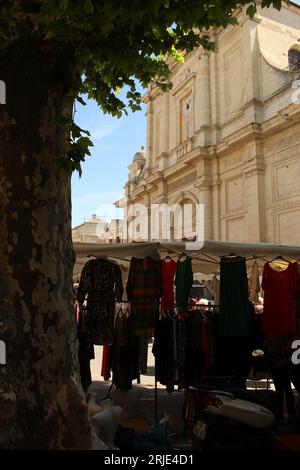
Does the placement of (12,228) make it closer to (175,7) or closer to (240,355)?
(175,7)

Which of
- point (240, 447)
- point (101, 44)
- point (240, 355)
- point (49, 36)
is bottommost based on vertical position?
point (240, 447)

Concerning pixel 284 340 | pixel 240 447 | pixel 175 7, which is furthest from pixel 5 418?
pixel 284 340

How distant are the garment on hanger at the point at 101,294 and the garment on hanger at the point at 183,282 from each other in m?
0.87

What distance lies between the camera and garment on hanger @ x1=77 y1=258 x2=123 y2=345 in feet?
20.5

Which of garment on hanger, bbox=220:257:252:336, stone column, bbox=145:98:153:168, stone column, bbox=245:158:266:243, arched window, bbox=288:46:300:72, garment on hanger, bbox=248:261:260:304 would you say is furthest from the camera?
stone column, bbox=145:98:153:168

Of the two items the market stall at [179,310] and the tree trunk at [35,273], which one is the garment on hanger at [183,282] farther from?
the tree trunk at [35,273]

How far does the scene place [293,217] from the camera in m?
15.5

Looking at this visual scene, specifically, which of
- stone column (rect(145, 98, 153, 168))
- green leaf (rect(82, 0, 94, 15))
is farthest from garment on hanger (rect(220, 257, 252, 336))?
stone column (rect(145, 98, 153, 168))

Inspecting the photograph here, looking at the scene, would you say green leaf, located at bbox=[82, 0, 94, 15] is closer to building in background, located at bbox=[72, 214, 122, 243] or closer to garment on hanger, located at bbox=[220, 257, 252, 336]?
garment on hanger, located at bbox=[220, 257, 252, 336]

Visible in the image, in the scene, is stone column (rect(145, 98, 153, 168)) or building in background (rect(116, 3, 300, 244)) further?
stone column (rect(145, 98, 153, 168))

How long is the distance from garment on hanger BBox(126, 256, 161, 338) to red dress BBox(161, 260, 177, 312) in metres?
0.17

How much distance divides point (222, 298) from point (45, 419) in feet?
11.7

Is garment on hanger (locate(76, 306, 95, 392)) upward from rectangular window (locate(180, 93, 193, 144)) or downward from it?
downward

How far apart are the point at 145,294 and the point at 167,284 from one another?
18.3 inches
